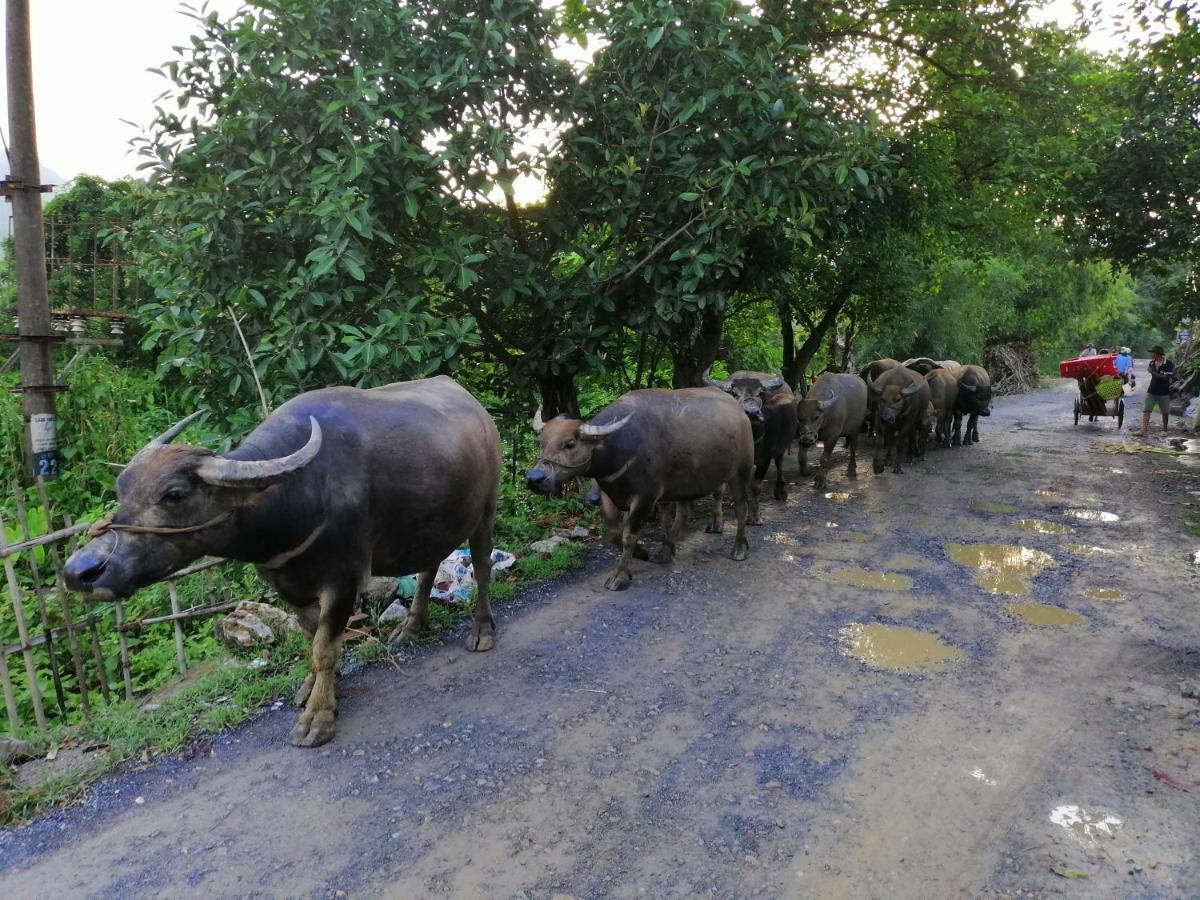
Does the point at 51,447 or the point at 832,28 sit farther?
the point at 832,28

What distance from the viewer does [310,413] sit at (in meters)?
3.88

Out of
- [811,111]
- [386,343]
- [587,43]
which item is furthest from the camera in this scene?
[587,43]

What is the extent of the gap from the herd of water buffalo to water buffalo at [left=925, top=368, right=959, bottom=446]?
7162mm

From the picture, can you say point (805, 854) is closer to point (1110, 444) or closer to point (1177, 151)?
point (1177, 151)

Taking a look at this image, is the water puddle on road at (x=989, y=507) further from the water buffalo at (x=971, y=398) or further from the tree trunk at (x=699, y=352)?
the water buffalo at (x=971, y=398)

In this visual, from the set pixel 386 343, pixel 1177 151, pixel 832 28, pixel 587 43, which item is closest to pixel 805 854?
pixel 386 343

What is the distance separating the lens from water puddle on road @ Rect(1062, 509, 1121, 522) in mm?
8164

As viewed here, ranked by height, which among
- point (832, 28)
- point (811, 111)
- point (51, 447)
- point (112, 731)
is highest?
point (832, 28)

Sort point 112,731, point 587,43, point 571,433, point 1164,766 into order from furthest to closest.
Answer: point 587,43 < point 571,433 < point 112,731 < point 1164,766

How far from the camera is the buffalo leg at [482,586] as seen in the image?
4.88m

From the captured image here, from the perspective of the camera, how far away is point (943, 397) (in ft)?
41.7

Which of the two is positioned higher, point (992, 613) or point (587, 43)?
point (587, 43)

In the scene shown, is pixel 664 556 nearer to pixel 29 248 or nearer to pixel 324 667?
pixel 324 667

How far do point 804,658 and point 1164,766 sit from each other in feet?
6.03
